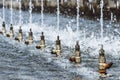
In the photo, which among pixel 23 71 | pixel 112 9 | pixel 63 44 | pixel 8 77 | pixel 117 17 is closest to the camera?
pixel 8 77

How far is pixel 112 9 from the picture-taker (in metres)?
176

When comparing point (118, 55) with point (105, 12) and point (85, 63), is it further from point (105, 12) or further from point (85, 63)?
point (105, 12)

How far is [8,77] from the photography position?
125 feet

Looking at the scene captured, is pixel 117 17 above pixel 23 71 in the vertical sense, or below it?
below

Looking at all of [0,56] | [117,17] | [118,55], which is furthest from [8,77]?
[117,17]

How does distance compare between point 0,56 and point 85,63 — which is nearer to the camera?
point 85,63

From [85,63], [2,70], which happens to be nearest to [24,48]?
[85,63]

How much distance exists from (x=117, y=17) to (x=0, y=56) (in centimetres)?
11591

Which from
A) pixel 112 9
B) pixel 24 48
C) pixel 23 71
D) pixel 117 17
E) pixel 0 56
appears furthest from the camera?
pixel 112 9

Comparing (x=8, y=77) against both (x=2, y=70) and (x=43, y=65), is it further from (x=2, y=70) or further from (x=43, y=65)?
(x=43, y=65)

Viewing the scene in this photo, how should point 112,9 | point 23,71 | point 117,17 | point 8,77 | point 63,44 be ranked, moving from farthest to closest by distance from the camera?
point 112,9 < point 117,17 < point 63,44 < point 23,71 < point 8,77

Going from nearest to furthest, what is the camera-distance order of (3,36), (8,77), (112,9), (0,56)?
(8,77) → (0,56) → (3,36) → (112,9)

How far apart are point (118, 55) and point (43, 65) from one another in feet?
41.2

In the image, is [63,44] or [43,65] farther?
[63,44]
